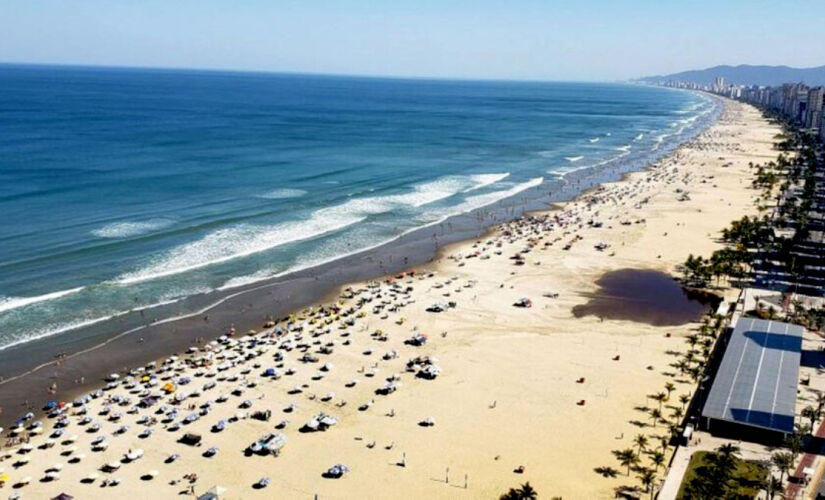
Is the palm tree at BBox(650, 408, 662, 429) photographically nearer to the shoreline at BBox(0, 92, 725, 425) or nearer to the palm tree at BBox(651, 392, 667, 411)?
the palm tree at BBox(651, 392, 667, 411)

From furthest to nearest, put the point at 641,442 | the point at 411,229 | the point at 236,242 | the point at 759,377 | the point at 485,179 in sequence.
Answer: the point at 485,179 → the point at 411,229 → the point at 236,242 → the point at 759,377 → the point at 641,442

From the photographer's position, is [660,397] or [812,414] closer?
[812,414]

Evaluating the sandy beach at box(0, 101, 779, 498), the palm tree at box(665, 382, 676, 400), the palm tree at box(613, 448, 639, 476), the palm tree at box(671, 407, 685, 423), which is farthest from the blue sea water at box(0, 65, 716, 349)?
the palm tree at box(613, 448, 639, 476)

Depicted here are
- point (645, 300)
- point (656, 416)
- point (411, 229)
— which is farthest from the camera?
point (411, 229)

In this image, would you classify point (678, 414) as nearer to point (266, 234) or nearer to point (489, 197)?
point (266, 234)

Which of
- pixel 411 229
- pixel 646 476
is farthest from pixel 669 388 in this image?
pixel 411 229

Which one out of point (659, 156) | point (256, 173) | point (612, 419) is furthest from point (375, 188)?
point (659, 156)
